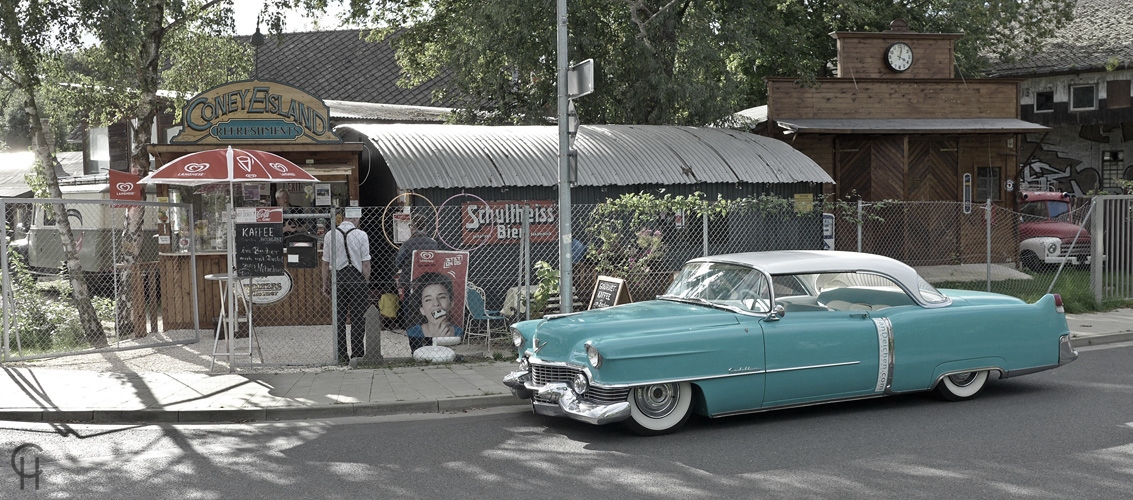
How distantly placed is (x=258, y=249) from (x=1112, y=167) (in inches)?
1155

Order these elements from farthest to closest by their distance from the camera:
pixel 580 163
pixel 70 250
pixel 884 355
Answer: pixel 580 163 < pixel 70 250 < pixel 884 355

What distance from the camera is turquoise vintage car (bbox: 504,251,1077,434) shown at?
708 centimetres

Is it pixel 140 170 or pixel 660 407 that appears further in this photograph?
pixel 140 170

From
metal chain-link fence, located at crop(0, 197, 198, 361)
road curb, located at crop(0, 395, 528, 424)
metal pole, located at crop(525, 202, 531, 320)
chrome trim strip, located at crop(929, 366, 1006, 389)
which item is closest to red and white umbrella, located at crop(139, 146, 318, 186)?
metal chain-link fence, located at crop(0, 197, 198, 361)

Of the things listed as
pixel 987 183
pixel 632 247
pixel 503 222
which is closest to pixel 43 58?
pixel 503 222

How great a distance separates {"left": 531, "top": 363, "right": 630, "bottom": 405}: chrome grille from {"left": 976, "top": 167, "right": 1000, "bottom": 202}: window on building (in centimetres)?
1660

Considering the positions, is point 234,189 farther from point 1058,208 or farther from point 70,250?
point 1058,208

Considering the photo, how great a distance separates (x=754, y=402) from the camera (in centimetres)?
737

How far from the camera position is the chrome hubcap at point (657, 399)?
7141 mm

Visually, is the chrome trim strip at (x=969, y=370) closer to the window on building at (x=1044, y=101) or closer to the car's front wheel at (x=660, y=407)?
the car's front wheel at (x=660, y=407)

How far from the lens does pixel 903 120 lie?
1991 cm

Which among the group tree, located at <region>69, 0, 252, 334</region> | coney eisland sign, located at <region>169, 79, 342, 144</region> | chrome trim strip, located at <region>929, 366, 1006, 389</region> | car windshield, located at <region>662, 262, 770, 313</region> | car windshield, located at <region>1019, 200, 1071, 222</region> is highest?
tree, located at <region>69, 0, 252, 334</region>

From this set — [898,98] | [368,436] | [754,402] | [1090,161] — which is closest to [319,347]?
[368,436]

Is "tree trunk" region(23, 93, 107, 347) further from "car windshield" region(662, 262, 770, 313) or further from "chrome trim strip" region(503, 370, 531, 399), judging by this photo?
"car windshield" region(662, 262, 770, 313)
